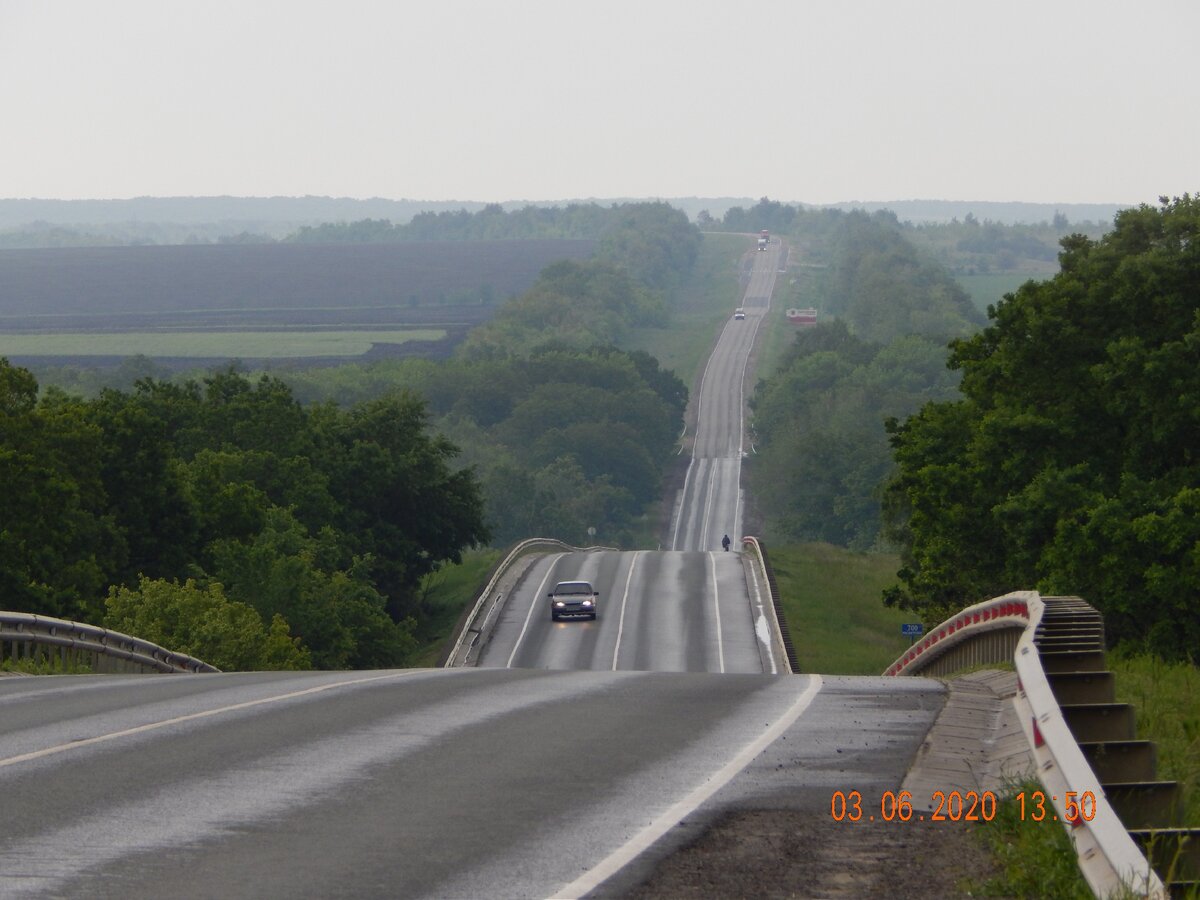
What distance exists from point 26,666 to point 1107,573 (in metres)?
22.1

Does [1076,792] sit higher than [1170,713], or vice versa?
[1076,792]

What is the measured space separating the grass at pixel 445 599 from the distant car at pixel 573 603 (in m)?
3.82

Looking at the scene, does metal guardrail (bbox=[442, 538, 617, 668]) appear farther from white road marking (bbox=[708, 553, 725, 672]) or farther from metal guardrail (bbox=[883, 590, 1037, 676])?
metal guardrail (bbox=[883, 590, 1037, 676])

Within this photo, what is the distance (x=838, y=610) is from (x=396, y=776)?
5651 centimetres

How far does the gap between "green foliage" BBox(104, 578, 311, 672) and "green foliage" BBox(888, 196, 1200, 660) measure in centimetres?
1650

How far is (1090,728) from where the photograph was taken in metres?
10.1

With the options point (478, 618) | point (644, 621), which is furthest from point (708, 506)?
point (478, 618)

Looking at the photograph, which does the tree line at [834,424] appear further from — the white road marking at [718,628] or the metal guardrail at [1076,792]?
the metal guardrail at [1076,792]

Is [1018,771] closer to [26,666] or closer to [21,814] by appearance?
[21,814]

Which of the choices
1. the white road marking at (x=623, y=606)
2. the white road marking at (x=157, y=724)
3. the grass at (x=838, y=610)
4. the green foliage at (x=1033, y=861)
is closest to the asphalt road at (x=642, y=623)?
the white road marking at (x=623, y=606)

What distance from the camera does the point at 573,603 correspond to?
59.2 meters

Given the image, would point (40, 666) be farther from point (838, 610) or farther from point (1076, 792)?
point (838, 610)
